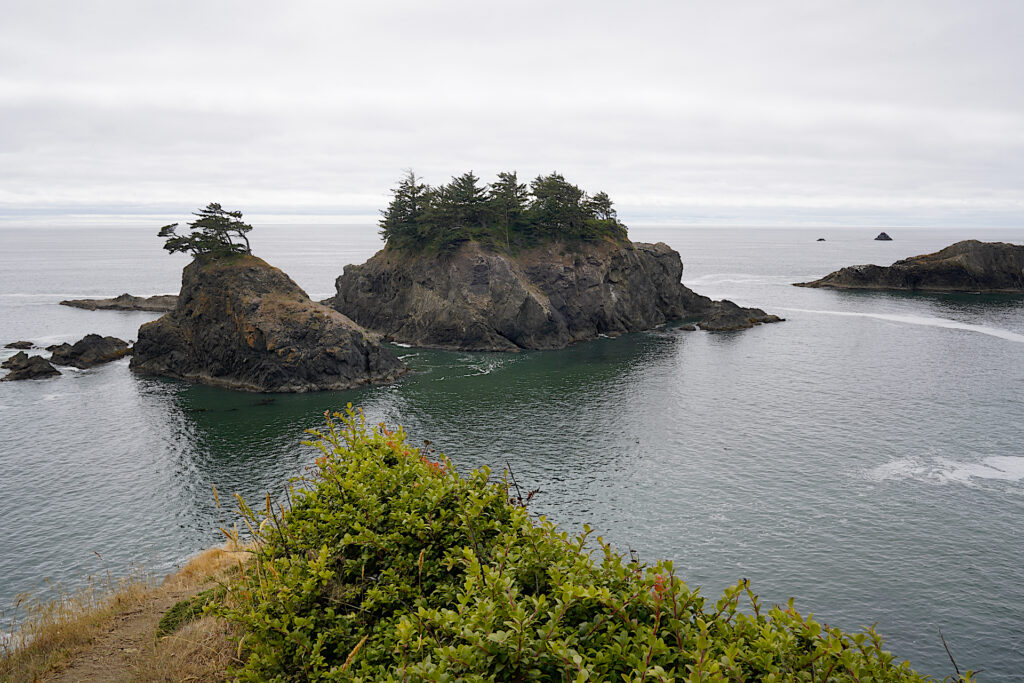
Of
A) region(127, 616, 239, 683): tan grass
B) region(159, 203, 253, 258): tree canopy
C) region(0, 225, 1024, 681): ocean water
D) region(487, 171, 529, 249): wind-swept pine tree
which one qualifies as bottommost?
region(0, 225, 1024, 681): ocean water

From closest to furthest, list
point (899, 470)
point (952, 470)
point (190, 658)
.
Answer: point (190, 658)
point (952, 470)
point (899, 470)

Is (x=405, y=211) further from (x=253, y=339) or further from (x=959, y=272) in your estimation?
(x=959, y=272)

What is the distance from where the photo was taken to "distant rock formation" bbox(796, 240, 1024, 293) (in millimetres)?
145125

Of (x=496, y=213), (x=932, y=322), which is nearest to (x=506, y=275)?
(x=496, y=213)

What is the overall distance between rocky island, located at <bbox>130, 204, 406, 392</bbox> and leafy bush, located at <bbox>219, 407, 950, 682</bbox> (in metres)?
60.4

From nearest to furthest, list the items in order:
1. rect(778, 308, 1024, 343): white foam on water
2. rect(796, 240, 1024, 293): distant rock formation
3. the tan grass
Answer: the tan grass < rect(778, 308, 1024, 343): white foam on water < rect(796, 240, 1024, 293): distant rock formation

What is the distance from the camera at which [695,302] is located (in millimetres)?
122062

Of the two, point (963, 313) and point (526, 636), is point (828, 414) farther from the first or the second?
point (963, 313)

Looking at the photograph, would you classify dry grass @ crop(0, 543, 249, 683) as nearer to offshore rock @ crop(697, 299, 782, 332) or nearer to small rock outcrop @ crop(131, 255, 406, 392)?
small rock outcrop @ crop(131, 255, 406, 392)

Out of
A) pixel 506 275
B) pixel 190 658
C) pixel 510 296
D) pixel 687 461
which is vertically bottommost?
pixel 687 461

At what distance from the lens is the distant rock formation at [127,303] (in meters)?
129

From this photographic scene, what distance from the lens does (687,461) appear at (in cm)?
4688

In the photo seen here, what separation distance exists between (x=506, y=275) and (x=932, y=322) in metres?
78.3

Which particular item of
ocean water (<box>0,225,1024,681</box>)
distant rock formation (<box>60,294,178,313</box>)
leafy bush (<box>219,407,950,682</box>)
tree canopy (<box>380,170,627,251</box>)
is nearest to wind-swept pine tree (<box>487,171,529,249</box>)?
tree canopy (<box>380,170,627,251</box>)
